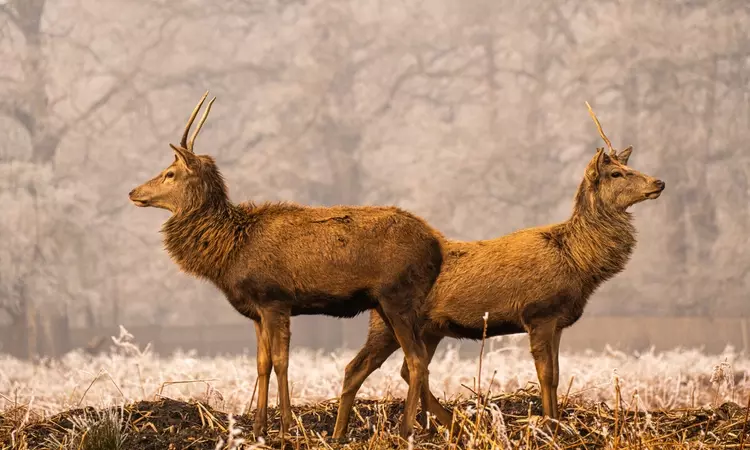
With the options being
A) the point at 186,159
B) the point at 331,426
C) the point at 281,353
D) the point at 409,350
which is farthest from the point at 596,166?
the point at 186,159

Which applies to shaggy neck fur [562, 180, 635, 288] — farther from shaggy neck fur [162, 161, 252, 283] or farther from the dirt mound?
shaggy neck fur [162, 161, 252, 283]

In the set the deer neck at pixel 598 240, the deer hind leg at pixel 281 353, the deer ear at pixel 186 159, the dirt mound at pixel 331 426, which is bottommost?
the dirt mound at pixel 331 426

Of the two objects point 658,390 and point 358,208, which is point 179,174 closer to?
point 358,208

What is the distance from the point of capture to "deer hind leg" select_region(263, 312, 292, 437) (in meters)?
6.34

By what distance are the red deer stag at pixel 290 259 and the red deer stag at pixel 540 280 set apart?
0.63 metres

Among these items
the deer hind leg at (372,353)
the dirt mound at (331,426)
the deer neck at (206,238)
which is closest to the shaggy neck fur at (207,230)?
the deer neck at (206,238)

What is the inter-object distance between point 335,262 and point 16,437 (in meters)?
3.13

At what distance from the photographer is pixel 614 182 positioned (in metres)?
7.53

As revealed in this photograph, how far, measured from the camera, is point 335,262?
6488mm

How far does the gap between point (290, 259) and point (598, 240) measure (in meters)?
2.67

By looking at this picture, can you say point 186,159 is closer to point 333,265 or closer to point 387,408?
point 333,265

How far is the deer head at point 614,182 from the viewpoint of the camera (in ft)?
24.3

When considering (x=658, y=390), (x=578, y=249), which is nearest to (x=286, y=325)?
(x=578, y=249)

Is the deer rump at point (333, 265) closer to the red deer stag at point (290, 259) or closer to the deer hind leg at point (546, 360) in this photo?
the red deer stag at point (290, 259)
